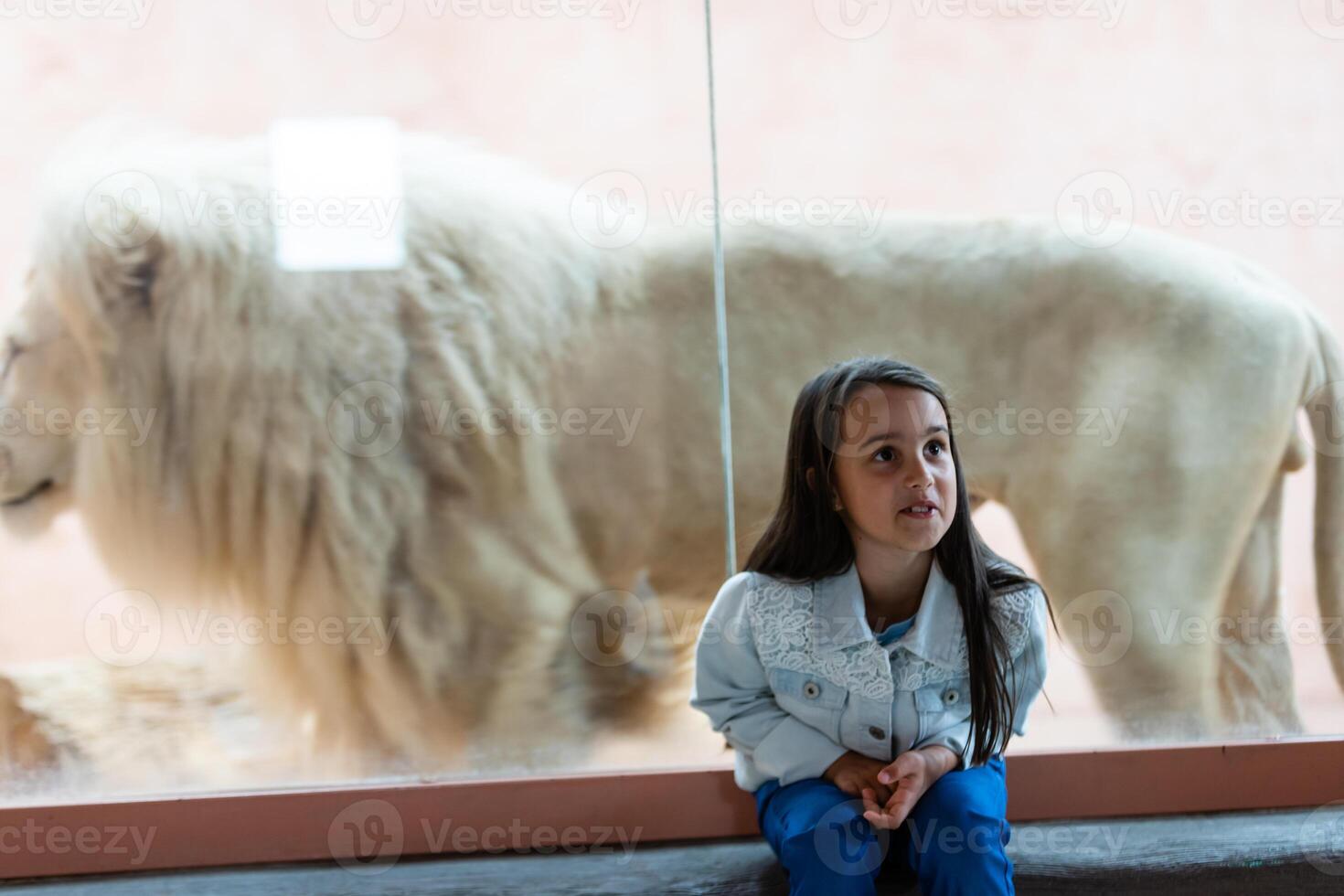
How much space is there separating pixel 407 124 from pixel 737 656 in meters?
0.70

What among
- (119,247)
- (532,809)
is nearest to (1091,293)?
(532,809)

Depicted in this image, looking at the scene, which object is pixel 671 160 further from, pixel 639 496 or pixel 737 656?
pixel 737 656

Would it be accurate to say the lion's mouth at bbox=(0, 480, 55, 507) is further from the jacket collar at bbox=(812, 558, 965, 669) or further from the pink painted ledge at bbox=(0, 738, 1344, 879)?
the jacket collar at bbox=(812, 558, 965, 669)

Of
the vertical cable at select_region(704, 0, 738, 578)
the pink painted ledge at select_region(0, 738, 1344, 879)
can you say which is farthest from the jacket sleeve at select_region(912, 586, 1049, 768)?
the vertical cable at select_region(704, 0, 738, 578)

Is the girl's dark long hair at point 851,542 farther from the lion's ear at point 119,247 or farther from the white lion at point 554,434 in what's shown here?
the lion's ear at point 119,247

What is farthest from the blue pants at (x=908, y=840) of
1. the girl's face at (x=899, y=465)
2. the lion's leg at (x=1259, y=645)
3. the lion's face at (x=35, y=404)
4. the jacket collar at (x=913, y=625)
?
the lion's face at (x=35, y=404)

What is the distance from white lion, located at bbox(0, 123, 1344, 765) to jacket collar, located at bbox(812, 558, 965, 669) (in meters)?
0.28

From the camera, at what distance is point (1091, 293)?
1.23 meters

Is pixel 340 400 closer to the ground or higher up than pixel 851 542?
higher up

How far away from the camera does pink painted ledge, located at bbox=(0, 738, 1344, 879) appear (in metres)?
1.13

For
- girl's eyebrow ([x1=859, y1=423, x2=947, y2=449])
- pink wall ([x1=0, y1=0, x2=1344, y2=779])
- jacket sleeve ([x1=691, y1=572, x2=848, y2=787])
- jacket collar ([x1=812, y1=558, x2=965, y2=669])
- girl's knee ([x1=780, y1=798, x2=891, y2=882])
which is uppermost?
pink wall ([x1=0, y1=0, x2=1344, y2=779])

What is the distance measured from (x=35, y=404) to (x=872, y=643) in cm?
94

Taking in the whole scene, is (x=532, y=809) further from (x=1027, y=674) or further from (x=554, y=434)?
(x=1027, y=674)

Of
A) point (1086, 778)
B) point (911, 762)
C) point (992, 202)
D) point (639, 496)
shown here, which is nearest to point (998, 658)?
point (911, 762)
